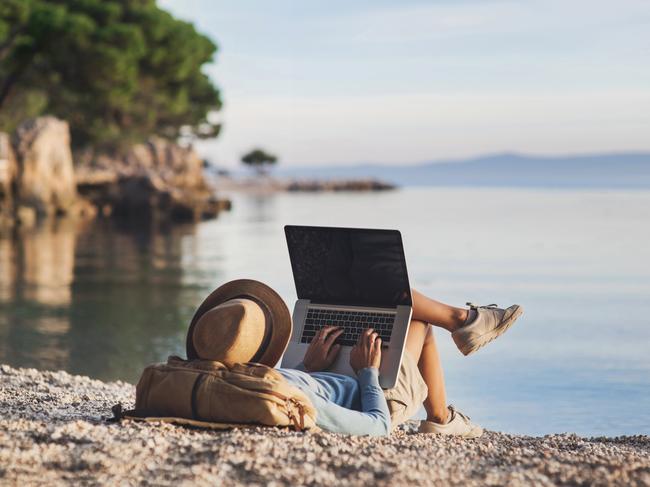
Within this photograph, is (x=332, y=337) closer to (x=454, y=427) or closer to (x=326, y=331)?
(x=326, y=331)

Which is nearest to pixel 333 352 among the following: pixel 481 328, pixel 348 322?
pixel 348 322

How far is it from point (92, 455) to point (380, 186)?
4429 inches

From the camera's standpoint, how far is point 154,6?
47906 millimetres

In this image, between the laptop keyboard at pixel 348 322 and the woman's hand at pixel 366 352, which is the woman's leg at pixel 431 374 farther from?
the woman's hand at pixel 366 352

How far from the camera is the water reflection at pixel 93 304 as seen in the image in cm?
1034

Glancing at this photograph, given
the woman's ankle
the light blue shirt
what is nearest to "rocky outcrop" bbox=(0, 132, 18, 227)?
the woman's ankle

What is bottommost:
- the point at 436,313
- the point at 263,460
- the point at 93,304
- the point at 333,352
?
the point at 93,304

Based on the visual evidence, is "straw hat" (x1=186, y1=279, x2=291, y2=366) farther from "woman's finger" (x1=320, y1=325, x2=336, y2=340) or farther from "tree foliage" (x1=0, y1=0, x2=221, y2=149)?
"tree foliage" (x1=0, y1=0, x2=221, y2=149)

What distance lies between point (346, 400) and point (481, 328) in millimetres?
970

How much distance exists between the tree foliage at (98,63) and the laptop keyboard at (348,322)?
34030 millimetres

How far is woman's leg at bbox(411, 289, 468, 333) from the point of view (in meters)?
5.68

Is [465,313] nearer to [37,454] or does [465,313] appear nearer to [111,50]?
[37,454]

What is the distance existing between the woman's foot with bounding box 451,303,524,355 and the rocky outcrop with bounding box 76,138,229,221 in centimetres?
3463

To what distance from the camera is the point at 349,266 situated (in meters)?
5.63
